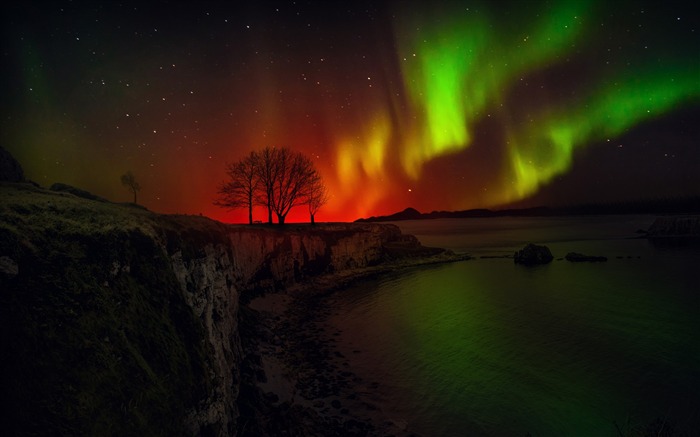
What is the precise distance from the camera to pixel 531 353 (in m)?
21.6

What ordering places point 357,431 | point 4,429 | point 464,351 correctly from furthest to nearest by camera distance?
point 464,351 → point 357,431 → point 4,429

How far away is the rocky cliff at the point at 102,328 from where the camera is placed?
6.06m

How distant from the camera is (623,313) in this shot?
2977cm

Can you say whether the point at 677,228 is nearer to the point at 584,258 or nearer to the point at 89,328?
the point at 584,258

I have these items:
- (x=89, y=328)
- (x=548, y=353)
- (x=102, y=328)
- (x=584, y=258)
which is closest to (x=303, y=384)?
(x=102, y=328)

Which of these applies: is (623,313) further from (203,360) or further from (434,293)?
(203,360)

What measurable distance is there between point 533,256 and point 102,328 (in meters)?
67.1

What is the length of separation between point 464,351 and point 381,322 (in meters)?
8.36

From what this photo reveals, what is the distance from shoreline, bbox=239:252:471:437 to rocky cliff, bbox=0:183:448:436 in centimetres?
197

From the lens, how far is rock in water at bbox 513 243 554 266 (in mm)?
60656

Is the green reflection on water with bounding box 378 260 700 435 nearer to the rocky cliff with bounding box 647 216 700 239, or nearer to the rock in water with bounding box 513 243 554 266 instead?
the rock in water with bounding box 513 243 554 266

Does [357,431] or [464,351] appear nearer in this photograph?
[357,431]

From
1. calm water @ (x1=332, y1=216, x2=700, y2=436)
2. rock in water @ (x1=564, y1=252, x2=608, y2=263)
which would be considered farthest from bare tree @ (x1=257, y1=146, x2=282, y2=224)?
rock in water @ (x1=564, y1=252, x2=608, y2=263)

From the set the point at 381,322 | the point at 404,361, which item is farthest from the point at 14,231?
the point at 381,322
